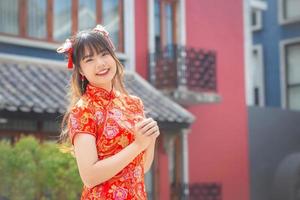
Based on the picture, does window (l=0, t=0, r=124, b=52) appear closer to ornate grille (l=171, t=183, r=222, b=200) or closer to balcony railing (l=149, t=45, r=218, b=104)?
balcony railing (l=149, t=45, r=218, b=104)

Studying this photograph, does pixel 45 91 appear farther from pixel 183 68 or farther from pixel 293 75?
pixel 293 75

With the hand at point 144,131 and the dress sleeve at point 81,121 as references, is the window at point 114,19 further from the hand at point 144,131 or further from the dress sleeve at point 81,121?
the hand at point 144,131

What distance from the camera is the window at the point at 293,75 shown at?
1825 centimetres

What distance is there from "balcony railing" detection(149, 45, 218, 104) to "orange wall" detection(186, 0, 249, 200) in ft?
2.73

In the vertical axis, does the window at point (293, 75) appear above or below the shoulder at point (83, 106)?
above

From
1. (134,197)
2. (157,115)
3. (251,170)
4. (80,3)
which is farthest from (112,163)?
(251,170)

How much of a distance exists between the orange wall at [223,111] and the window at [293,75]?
3914 millimetres

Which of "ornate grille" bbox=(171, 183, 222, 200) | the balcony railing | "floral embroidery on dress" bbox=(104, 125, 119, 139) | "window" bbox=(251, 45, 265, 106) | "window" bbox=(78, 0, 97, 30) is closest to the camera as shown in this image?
"floral embroidery on dress" bbox=(104, 125, 119, 139)

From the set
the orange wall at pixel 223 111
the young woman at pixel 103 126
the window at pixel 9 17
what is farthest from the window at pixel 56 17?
the young woman at pixel 103 126

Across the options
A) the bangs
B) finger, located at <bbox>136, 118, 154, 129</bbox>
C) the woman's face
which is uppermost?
the bangs

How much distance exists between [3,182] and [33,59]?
3.94 m

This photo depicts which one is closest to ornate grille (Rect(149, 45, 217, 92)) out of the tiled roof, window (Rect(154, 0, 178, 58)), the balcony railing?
the balcony railing

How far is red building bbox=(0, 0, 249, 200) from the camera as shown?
11.0m

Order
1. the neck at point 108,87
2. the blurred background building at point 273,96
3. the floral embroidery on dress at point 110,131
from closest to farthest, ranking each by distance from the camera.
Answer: the floral embroidery on dress at point 110,131
the neck at point 108,87
the blurred background building at point 273,96
